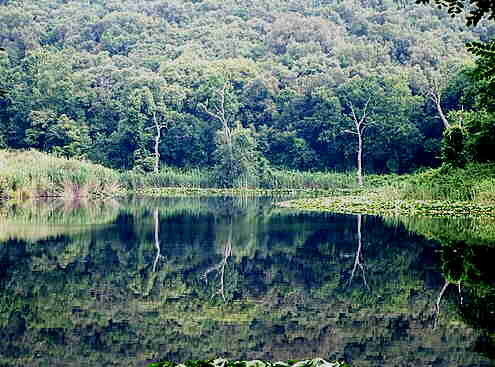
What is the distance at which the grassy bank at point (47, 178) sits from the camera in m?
25.1

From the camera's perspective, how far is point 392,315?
6.74 m

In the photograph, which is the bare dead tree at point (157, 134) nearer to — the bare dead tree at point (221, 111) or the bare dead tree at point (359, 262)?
the bare dead tree at point (221, 111)

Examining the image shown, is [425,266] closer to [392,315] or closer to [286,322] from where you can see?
[392,315]

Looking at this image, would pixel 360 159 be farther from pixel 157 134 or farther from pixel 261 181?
pixel 157 134

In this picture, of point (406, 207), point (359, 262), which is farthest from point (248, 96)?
point (359, 262)

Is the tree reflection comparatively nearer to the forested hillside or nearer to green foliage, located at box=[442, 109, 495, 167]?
green foliage, located at box=[442, 109, 495, 167]

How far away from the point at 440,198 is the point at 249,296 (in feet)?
47.7

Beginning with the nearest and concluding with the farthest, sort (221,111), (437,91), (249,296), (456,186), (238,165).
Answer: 1. (249,296)
2. (456,186)
3. (437,91)
4. (238,165)
5. (221,111)

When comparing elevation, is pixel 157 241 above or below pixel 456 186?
below

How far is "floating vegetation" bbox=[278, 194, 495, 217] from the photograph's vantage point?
1706 cm

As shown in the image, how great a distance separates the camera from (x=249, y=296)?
769 centimetres

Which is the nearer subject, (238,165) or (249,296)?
(249,296)

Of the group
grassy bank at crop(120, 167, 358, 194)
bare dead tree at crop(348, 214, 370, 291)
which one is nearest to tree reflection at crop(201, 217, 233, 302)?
bare dead tree at crop(348, 214, 370, 291)

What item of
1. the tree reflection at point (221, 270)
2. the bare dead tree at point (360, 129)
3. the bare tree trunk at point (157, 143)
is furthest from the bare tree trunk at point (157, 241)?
the bare tree trunk at point (157, 143)
